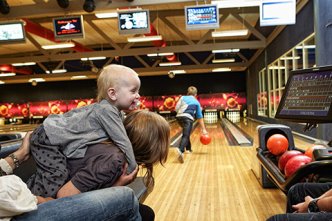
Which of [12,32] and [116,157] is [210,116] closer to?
[12,32]

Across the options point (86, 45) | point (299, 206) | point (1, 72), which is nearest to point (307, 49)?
point (299, 206)

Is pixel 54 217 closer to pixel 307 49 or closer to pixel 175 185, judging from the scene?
pixel 175 185

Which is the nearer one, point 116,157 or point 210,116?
point 116,157

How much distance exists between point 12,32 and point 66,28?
4.00ft

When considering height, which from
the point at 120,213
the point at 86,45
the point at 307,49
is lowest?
the point at 120,213

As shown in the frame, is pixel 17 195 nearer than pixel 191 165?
Yes

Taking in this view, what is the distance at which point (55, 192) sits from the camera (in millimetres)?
1196

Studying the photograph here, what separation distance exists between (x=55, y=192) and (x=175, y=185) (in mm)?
3092

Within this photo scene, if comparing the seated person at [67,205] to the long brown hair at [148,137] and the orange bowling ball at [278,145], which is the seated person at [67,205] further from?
the orange bowling ball at [278,145]

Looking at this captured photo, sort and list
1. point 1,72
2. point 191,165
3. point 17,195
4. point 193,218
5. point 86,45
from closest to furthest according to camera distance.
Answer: point 17,195 → point 193,218 → point 191,165 → point 86,45 → point 1,72

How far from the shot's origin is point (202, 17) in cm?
728

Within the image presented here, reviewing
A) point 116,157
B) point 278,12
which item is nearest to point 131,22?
point 278,12

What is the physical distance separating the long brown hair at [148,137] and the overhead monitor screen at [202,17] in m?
6.13

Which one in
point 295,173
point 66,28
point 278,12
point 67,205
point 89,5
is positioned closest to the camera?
point 67,205
